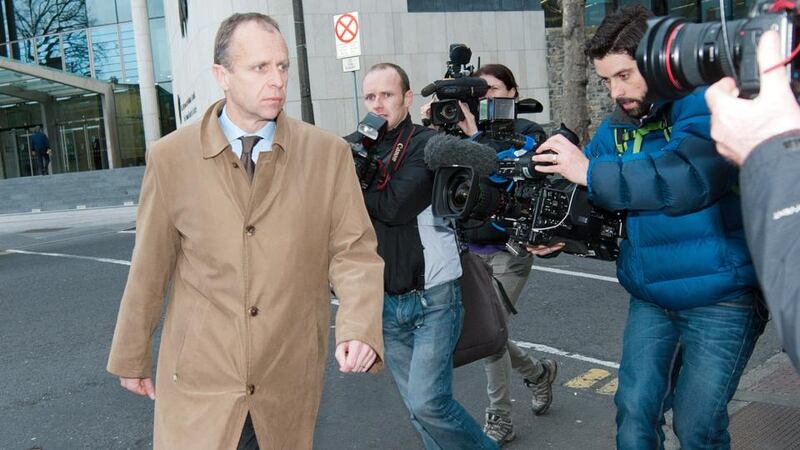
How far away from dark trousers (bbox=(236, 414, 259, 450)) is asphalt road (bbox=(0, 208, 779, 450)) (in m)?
1.88

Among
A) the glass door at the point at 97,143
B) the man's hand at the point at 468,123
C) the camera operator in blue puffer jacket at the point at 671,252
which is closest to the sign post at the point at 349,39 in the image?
the man's hand at the point at 468,123

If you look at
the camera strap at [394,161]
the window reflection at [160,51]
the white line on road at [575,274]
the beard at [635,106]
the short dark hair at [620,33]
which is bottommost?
the white line on road at [575,274]

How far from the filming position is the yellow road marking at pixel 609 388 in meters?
5.24

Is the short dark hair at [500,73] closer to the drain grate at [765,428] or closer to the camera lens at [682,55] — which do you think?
the drain grate at [765,428]

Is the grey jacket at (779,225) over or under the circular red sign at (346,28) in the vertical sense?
under

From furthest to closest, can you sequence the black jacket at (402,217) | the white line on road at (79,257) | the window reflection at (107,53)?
the window reflection at (107,53) < the white line on road at (79,257) < the black jacket at (402,217)

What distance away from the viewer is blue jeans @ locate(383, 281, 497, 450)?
11.5ft

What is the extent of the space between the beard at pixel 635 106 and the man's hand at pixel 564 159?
0.23 m

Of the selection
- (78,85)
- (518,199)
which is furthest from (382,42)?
(518,199)

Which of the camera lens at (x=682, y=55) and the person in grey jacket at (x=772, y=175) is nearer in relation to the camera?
the person in grey jacket at (x=772, y=175)

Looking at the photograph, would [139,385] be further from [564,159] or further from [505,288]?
[505,288]

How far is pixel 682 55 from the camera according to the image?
1618 millimetres

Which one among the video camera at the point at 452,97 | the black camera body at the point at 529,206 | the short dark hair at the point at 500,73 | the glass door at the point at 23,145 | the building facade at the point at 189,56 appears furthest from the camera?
the glass door at the point at 23,145

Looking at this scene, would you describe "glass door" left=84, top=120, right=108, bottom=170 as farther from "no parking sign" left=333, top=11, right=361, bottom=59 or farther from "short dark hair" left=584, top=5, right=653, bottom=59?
"short dark hair" left=584, top=5, right=653, bottom=59
